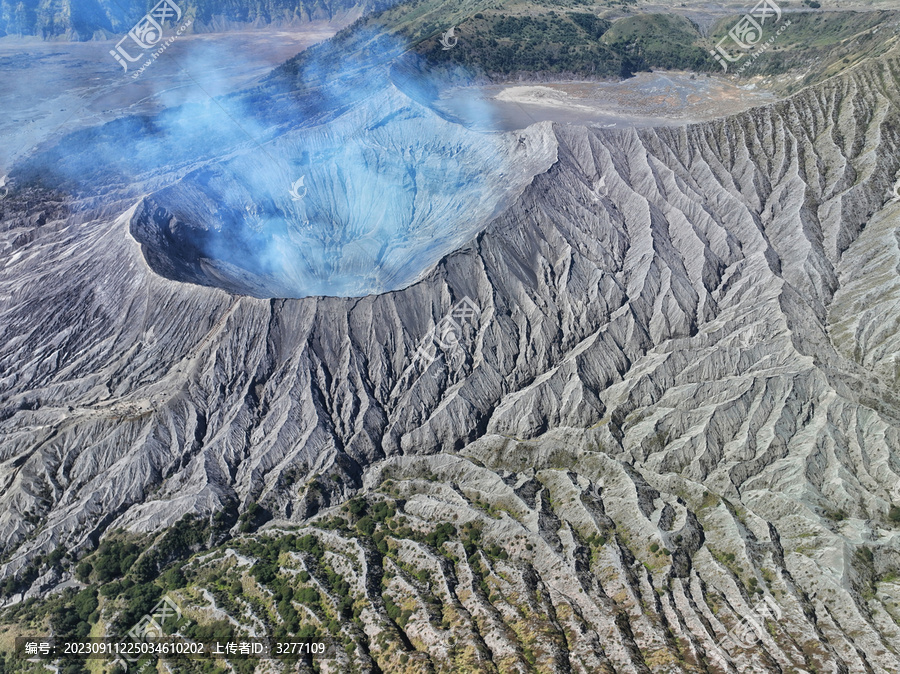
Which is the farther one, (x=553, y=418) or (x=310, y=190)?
(x=310, y=190)

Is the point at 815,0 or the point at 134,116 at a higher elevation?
the point at 815,0

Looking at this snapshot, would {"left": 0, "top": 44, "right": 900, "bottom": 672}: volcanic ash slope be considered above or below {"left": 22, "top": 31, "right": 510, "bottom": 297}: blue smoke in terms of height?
below

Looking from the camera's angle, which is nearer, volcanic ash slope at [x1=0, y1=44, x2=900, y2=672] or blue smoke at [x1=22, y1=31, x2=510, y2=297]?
volcanic ash slope at [x1=0, y1=44, x2=900, y2=672]

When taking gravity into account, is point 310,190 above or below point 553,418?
above

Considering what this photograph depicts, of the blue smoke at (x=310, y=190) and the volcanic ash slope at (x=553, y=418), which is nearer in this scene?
the volcanic ash slope at (x=553, y=418)

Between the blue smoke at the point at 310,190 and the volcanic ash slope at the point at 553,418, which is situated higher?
the blue smoke at the point at 310,190

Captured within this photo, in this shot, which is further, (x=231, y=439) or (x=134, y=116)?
(x=134, y=116)

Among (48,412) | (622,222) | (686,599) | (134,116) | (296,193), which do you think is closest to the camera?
(686,599)

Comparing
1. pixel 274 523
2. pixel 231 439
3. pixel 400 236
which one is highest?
pixel 400 236

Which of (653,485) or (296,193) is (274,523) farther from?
(296,193)

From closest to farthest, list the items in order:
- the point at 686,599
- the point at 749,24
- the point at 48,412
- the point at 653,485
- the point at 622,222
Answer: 1. the point at 686,599
2. the point at 653,485
3. the point at 48,412
4. the point at 622,222
5. the point at 749,24

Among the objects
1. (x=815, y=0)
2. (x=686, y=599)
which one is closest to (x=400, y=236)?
(x=686, y=599)
